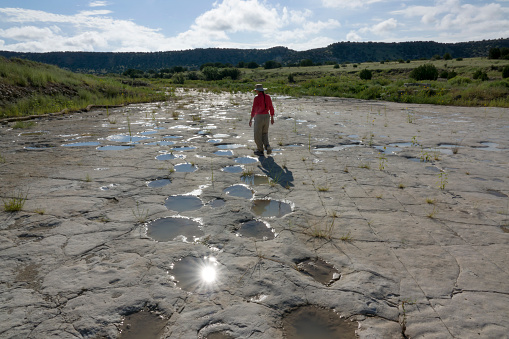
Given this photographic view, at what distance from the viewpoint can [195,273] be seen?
2.91 metres

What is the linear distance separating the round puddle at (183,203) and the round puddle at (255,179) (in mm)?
1016

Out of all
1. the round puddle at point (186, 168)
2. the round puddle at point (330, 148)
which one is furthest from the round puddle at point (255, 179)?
the round puddle at point (330, 148)

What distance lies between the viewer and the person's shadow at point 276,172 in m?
5.28

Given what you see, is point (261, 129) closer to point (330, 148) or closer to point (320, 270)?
point (330, 148)

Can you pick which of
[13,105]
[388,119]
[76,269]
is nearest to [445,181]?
[76,269]

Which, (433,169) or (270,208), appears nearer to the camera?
(270,208)

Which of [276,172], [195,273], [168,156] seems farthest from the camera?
[168,156]

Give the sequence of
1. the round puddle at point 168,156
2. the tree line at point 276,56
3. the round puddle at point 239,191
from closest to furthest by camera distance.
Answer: the round puddle at point 239,191 → the round puddle at point 168,156 → the tree line at point 276,56

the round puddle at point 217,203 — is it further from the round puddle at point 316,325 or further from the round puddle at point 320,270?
the round puddle at point 316,325

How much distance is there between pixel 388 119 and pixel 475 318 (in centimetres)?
1042

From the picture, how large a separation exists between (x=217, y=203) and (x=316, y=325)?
2341mm

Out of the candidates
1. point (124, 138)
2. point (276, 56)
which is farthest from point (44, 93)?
point (276, 56)

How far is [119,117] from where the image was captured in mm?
12336

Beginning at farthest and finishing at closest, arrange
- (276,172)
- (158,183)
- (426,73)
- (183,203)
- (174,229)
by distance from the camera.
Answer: (426,73)
(276,172)
(158,183)
(183,203)
(174,229)
